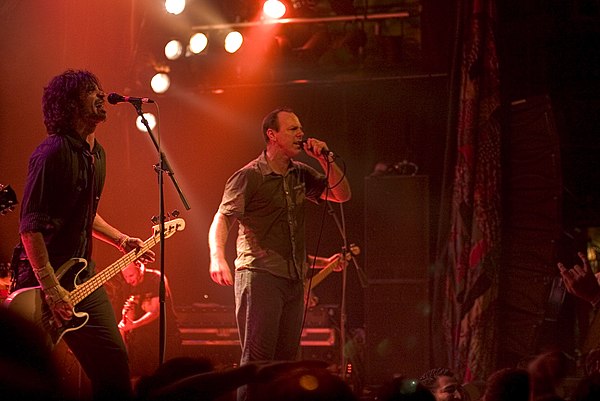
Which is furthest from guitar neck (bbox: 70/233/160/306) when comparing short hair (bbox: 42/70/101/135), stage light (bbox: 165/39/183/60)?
stage light (bbox: 165/39/183/60)

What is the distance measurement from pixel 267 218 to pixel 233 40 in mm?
4589

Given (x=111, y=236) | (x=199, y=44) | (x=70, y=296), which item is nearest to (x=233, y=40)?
(x=199, y=44)

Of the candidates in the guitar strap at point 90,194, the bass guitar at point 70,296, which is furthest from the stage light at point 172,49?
the bass guitar at point 70,296

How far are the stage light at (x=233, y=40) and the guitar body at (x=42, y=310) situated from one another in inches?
217

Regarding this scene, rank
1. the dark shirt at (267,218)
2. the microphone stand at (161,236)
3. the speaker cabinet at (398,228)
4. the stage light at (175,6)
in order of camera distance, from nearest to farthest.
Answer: the microphone stand at (161,236), the dark shirt at (267,218), the speaker cabinet at (398,228), the stage light at (175,6)

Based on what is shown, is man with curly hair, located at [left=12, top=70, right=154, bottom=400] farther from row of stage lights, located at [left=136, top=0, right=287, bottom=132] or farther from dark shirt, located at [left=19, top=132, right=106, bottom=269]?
row of stage lights, located at [left=136, top=0, right=287, bottom=132]

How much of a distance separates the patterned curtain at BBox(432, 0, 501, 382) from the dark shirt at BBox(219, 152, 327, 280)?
3129mm

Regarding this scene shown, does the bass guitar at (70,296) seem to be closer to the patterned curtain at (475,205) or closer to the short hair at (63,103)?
the short hair at (63,103)

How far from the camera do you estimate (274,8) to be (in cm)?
890

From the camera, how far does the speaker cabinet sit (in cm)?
811

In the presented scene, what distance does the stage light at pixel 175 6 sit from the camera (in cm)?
869

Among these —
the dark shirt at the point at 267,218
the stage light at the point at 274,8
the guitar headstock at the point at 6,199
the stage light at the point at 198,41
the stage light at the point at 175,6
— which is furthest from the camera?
the stage light at the point at 198,41

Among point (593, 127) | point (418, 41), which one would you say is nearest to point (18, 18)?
point (418, 41)

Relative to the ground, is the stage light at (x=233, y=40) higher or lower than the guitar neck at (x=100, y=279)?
higher
